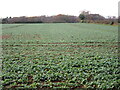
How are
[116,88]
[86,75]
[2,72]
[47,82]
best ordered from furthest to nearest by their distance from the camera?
1. [2,72]
2. [86,75]
3. [47,82]
4. [116,88]

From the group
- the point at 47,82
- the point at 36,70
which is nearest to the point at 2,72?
the point at 36,70

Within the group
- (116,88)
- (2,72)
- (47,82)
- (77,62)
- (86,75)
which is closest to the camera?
(116,88)

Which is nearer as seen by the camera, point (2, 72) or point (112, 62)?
point (2, 72)

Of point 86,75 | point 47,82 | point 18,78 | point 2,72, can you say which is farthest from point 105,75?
point 2,72

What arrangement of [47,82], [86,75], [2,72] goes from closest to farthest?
1. [47,82]
2. [86,75]
3. [2,72]

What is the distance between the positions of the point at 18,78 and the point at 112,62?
4.22 m

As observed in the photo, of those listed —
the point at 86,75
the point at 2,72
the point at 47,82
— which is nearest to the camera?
the point at 47,82

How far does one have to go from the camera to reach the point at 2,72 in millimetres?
6113

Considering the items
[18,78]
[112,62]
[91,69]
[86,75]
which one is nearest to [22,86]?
[18,78]

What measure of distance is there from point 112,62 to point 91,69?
4.58 ft

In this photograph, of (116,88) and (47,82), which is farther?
(47,82)

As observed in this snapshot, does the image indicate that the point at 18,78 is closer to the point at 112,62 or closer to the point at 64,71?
the point at 64,71

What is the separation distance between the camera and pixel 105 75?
5.67 metres

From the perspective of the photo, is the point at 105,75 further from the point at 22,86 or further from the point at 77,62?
the point at 22,86
